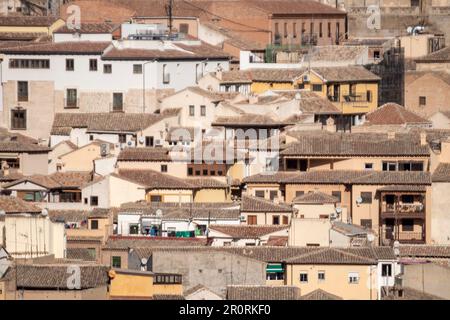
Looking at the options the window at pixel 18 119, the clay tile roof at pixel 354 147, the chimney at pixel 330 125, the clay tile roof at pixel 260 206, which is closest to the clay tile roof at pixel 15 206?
the clay tile roof at pixel 260 206

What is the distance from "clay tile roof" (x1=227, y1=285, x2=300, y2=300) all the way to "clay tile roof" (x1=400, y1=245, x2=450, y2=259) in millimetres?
4272

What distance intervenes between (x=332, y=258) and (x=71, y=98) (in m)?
14.6

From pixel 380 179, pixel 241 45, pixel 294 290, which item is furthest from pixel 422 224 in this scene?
pixel 241 45

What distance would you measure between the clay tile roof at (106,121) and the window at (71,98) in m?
0.69

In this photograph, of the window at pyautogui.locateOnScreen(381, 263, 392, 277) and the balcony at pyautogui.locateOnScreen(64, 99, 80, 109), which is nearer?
the window at pyautogui.locateOnScreen(381, 263, 392, 277)

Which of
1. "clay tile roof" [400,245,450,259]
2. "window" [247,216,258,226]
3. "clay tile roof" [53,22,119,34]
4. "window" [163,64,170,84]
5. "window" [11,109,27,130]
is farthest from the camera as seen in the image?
"clay tile roof" [53,22,119,34]

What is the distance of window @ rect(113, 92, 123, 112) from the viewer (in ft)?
128

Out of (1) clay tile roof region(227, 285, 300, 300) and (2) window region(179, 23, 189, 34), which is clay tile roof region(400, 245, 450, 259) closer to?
(1) clay tile roof region(227, 285, 300, 300)

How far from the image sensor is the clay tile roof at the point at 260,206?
99.6 feet

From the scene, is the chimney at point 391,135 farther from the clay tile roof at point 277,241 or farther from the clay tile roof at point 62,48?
the clay tile roof at point 277,241

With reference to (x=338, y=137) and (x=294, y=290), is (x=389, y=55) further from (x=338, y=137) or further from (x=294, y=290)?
(x=294, y=290)

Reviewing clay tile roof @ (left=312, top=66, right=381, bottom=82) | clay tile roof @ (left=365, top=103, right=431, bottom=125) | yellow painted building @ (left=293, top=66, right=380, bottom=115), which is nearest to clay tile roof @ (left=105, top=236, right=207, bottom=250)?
clay tile roof @ (left=365, top=103, right=431, bottom=125)

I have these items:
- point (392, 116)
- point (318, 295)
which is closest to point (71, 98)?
point (392, 116)

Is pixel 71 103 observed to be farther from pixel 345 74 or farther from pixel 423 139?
pixel 423 139
